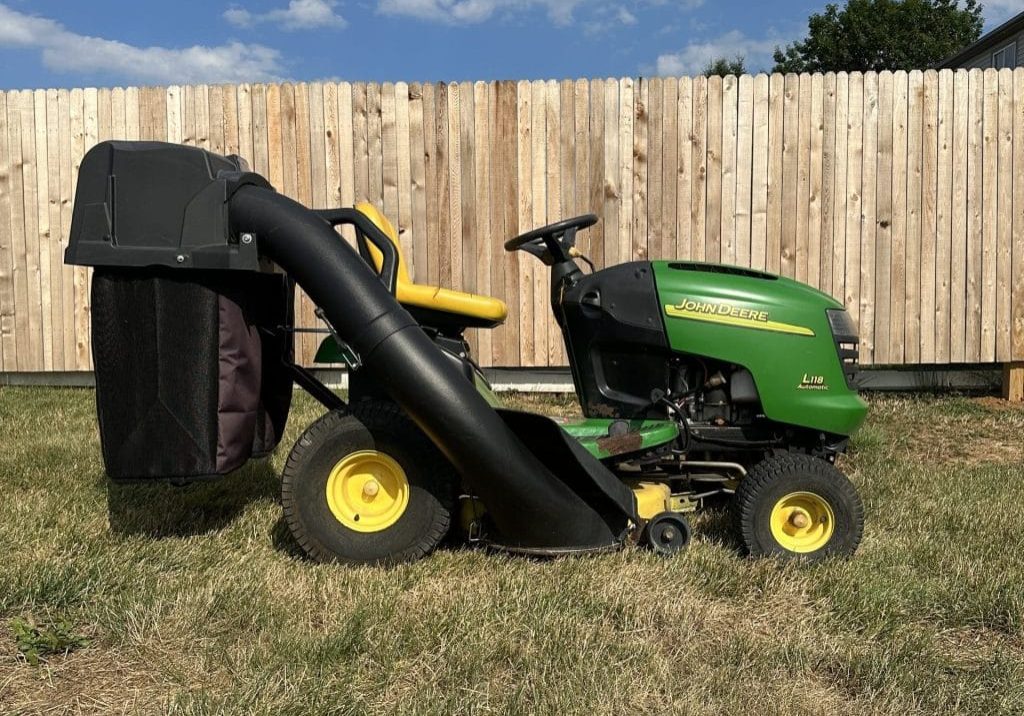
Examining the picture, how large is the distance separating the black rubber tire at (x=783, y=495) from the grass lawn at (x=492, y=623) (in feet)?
0.33

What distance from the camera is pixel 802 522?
2926mm

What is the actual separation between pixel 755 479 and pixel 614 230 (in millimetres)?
3298

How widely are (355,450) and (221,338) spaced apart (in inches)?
21.9

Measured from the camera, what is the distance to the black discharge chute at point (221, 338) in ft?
8.25

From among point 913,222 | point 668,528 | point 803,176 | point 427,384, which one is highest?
point 803,176

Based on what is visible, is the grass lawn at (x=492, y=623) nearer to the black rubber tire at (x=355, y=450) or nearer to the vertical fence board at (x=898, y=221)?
the black rubber tire at (x=355, y=450)

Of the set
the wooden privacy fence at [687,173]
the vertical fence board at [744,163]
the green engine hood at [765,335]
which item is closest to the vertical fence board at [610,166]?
the wooden privacy fence at [687,173]

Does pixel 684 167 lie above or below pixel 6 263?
above

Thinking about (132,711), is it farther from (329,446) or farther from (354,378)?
(354,378)

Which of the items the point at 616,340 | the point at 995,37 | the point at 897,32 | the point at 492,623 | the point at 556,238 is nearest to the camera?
the point at 492,623

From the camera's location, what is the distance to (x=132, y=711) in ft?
6.23

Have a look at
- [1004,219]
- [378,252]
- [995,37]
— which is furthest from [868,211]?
[995,37]

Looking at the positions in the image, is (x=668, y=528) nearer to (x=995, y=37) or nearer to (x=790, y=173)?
(x=790, y=173)

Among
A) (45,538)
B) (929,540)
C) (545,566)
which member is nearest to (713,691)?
(545,566)
